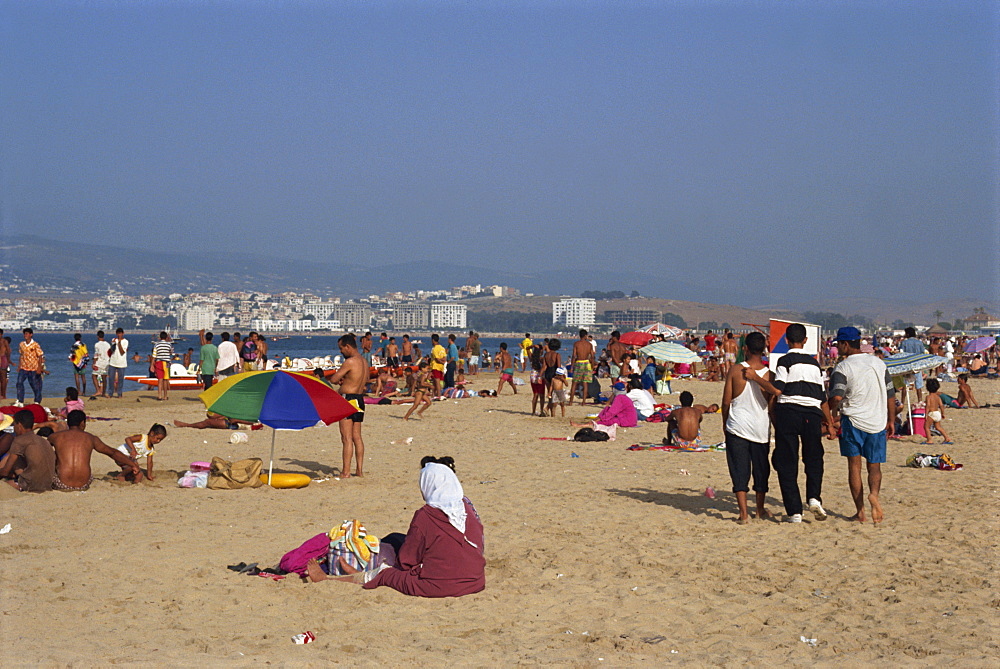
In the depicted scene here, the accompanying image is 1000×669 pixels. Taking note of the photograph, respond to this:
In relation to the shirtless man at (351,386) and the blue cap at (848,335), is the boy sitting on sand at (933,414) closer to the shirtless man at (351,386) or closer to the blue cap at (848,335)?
the blue cap at (848,335)

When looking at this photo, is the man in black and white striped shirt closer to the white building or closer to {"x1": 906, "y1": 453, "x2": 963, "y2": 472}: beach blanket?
{"x1": 906, "y1": 453, "x2": 963, "y2": 472}: beach blanket

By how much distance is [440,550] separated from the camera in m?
5.99

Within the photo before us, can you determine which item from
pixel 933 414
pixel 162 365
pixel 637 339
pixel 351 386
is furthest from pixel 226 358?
pixel 933 414

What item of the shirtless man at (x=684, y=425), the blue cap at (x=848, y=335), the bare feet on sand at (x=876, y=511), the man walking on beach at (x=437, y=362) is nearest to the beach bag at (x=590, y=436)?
the shirtless man at (x=684, y=425)

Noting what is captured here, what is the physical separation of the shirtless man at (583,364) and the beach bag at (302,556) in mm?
11712

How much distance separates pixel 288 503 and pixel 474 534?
11.0 ft

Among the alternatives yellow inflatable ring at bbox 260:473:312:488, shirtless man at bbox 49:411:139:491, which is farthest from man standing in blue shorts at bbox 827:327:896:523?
shirtless man at bbox 49:411:139:491

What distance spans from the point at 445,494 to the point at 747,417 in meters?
3.12

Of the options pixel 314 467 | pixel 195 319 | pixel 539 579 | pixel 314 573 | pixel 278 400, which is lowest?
pixel 195 319

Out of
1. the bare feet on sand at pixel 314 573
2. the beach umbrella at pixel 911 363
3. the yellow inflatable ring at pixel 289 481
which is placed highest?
the beach umbrella at pixel 911 363

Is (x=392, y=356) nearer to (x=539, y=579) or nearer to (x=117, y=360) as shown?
(x=117, y=360)

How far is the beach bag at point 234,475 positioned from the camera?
9.52 m

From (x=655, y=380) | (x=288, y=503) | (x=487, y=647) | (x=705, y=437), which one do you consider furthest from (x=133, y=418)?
(x=487, y=647)

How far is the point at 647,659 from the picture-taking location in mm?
4867
